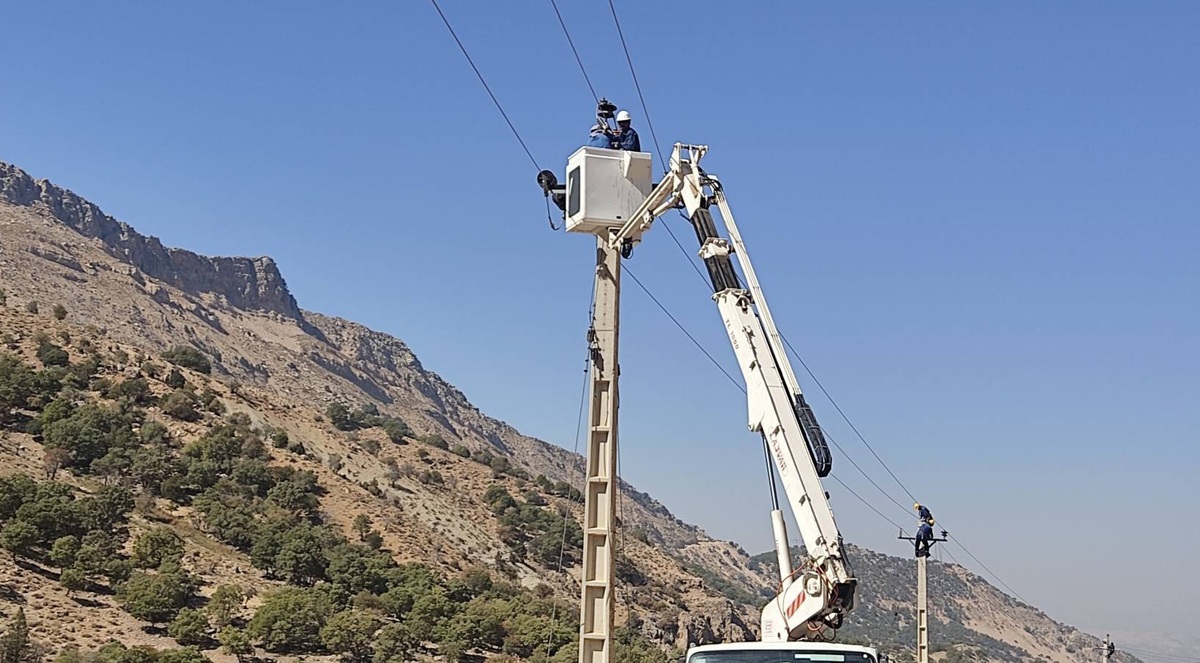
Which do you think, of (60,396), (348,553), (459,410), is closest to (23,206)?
(459,410)

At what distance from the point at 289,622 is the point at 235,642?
2368mm

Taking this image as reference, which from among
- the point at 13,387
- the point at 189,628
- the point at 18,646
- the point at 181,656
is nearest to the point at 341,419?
the point at 13,387

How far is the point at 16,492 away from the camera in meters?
41.6

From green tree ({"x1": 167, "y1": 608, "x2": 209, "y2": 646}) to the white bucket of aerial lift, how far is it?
76.7ft

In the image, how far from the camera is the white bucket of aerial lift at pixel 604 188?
19.7m

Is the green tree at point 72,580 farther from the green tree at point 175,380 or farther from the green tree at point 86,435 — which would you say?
the green tree at point 175,380

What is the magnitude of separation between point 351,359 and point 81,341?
10993cm

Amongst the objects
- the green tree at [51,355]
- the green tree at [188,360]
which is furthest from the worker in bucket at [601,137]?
the green tree at [188,360]

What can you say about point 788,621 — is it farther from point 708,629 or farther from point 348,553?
point 708,629

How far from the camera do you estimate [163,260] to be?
17375 cm

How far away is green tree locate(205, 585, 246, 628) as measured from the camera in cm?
3859

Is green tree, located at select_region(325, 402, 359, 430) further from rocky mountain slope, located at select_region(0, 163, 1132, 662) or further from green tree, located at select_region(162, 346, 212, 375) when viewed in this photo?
green tree, located at select_region(162, 346, 212, 375)

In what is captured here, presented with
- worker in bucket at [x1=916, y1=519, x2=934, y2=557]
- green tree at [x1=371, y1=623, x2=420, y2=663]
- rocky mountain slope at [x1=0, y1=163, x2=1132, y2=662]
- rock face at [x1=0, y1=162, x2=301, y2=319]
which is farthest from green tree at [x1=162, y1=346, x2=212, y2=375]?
rock face at [x1=0, y1=162, x2=301, y2=319]

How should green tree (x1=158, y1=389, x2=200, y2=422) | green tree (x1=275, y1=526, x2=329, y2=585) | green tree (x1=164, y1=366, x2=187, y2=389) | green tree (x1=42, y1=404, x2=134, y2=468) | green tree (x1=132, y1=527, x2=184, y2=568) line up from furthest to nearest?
green tree (x1=164, y1=366, x2=187, y2=389) < green tree (x1=158, y1=389, x2=200, y2=422) < green tree (x1=42, y1=404, x2=134, y2=468) < green tree (x1=275, y1=526, x2=329, y2=585) < green tree (x1=132, y1=527, x2=184, y2=568)
